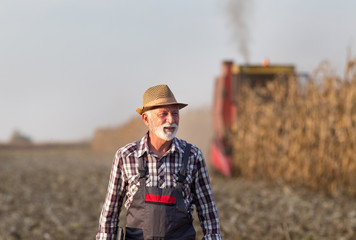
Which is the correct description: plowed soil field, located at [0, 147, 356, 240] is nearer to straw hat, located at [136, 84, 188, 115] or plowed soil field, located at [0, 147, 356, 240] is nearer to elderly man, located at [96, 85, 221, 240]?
elderly man, located at [96, 85, 221, 240]

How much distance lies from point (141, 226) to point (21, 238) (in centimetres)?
380

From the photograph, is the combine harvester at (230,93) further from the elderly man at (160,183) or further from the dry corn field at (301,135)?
the elderly man at (160,183)

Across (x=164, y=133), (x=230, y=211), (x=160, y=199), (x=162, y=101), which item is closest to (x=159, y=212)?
(x=160, y=199)

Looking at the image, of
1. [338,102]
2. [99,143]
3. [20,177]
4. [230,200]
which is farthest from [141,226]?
[99,143]

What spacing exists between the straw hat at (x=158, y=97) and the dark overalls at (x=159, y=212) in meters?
0.27

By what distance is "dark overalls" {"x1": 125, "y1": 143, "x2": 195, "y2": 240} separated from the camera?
6.89ft

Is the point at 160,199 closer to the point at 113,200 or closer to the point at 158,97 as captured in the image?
the point at 113,200

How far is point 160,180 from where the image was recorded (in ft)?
7.07

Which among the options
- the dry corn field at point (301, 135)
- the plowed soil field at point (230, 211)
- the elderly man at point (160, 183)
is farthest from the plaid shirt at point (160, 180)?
the dry corn field at point (301, 135)

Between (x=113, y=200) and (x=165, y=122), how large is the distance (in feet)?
1.63

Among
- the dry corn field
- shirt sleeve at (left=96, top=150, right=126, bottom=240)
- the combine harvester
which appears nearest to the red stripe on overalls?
shirt sleeve at (left=96, top=150, right=126, bottom=240)

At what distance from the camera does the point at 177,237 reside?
2162 mm

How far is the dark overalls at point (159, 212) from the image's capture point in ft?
6.89

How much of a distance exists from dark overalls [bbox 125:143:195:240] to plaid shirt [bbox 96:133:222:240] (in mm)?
35
